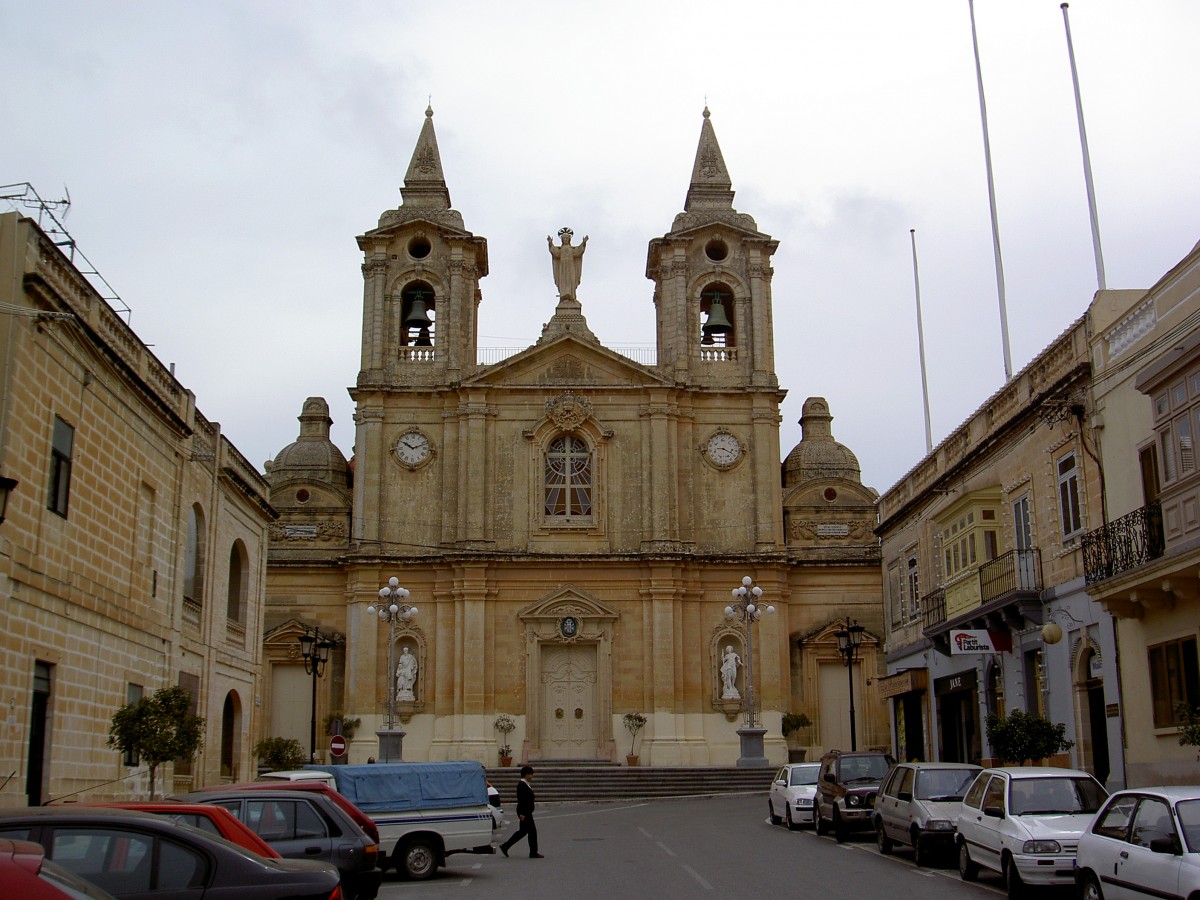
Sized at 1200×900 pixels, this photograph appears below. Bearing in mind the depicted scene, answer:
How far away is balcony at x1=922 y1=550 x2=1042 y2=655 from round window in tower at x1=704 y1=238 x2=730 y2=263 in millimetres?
21774

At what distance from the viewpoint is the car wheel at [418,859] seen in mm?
17656

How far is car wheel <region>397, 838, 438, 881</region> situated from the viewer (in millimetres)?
17656

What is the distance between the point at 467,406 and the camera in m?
45.4

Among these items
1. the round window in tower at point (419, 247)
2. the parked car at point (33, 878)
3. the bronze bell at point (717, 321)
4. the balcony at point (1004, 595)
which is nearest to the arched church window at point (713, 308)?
the bronze bell at point (717, 321)

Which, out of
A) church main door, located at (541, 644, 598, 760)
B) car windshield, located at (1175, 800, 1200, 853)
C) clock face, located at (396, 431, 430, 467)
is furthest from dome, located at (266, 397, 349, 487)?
car windshield, located at (1175, 800, 1200, 853)

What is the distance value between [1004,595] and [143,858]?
19937 millimetres

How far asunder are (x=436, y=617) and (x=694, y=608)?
8.66 metres

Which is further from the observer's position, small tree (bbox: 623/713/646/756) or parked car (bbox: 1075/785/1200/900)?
small tree (bbox: 623/713/646/756)

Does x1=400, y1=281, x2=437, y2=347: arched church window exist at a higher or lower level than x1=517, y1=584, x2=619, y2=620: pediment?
higher

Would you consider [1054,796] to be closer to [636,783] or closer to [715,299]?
[636,783]

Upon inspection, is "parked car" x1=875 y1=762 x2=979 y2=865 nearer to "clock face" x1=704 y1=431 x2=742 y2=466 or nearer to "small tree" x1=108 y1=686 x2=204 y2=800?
"small tree" x1=108 y1=686 x2=204 y2=800

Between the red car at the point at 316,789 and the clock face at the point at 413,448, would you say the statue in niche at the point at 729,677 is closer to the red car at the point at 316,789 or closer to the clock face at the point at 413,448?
the clock face at the point at 413,448

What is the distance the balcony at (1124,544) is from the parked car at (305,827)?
1229cm

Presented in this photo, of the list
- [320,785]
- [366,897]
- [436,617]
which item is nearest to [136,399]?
[320,785]
